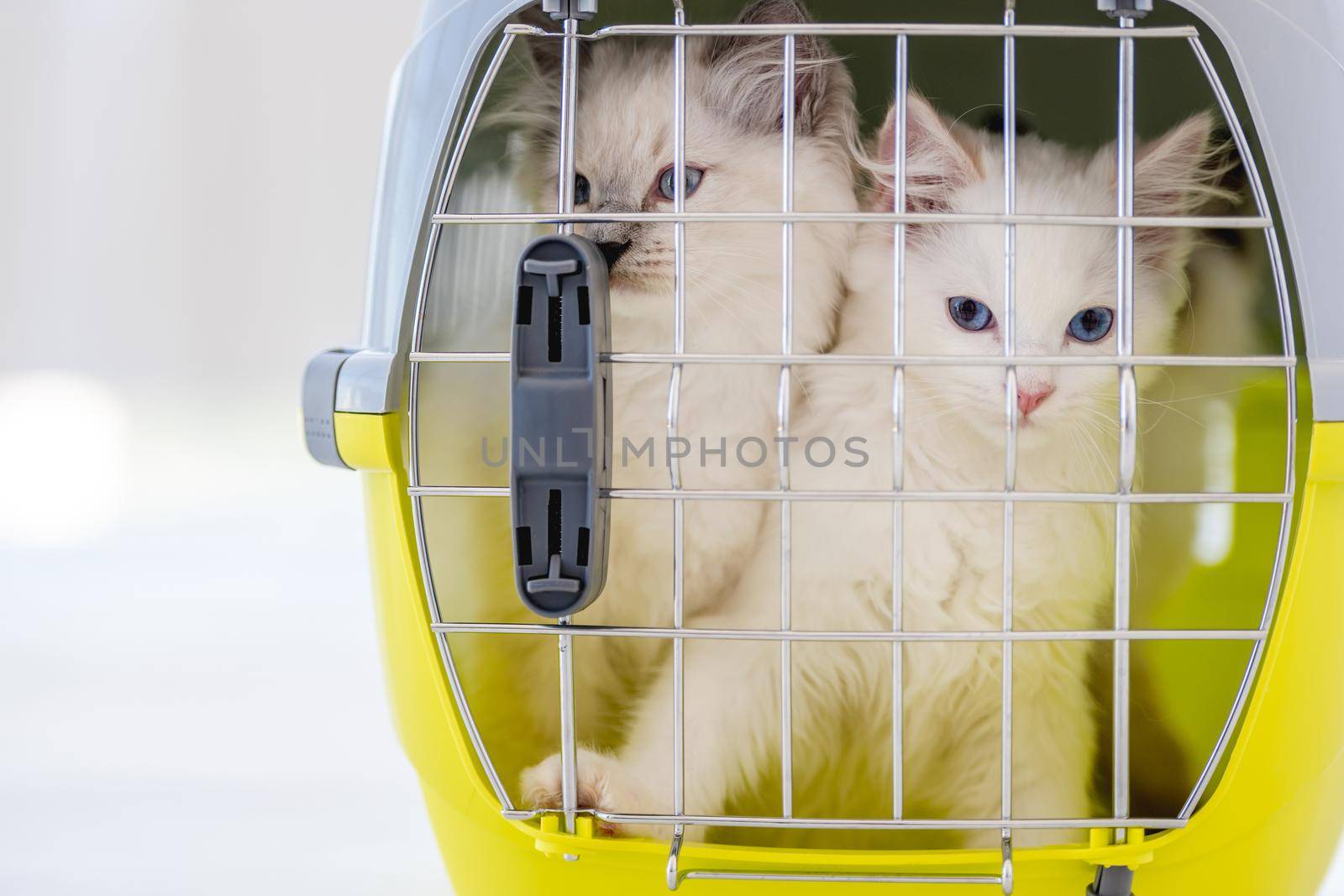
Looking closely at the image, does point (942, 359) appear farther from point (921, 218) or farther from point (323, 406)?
point (323, 406)

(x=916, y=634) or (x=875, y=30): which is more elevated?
(x=875, y=30)

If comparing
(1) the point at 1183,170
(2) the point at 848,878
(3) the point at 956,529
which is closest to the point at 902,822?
(2) the point at 848,878

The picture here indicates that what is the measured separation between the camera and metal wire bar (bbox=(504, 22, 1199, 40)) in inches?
24.7

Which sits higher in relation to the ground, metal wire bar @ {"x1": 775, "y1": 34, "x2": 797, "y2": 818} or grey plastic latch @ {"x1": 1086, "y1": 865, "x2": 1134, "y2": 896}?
metal wire bar @ {"x1": 775, "y1": 34, "x2": 797, "y2": 818}

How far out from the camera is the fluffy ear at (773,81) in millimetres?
693

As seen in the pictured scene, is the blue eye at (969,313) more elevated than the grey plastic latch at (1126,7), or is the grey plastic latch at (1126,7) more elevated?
the grey plastic latch at (1126,7)

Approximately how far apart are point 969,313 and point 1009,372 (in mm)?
63

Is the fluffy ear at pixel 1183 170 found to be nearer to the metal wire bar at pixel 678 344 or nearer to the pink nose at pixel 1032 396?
the pink nose at pixel 1032 396

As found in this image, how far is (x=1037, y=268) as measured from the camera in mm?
687

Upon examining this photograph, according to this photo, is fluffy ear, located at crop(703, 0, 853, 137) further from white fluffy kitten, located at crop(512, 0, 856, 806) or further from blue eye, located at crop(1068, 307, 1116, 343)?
A: blue eye, located at crop(1068, 307, 1116, 343)

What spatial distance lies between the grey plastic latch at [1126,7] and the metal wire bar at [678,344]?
23 cm

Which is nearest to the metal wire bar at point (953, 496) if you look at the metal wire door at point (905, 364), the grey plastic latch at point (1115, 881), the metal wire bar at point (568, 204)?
the metal wire door at point (905, 364)

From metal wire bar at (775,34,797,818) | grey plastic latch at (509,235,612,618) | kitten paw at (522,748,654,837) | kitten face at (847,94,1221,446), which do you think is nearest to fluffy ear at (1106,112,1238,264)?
kitten face at (847,94,1221,446)

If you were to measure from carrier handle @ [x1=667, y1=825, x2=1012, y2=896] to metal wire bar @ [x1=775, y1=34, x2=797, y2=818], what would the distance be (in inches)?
1.8
